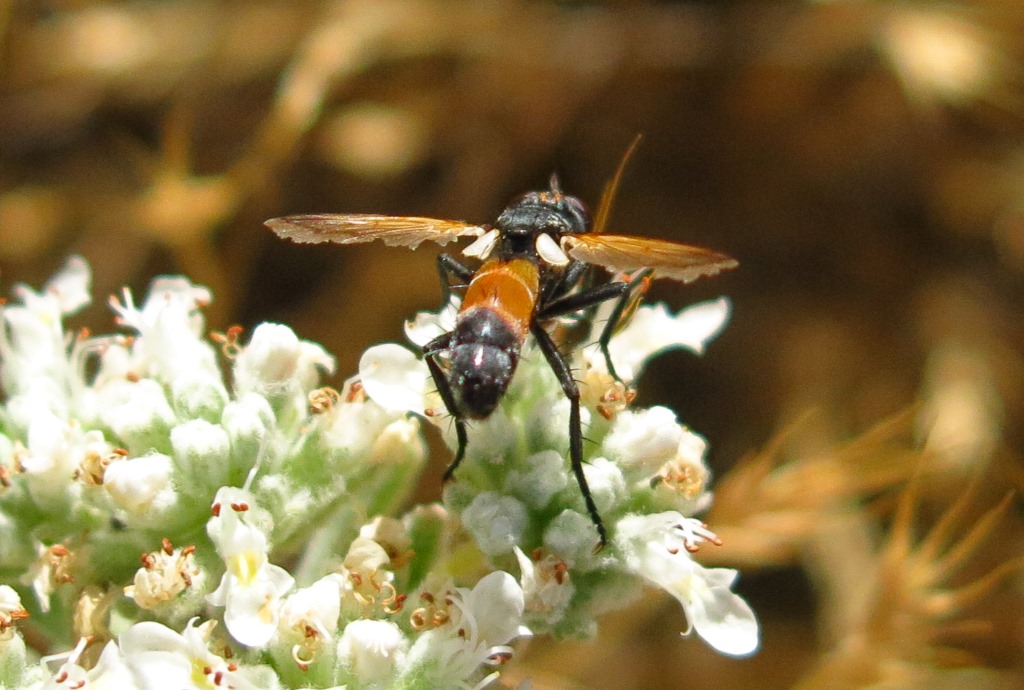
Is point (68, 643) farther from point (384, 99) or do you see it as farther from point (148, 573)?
point (384, 99)

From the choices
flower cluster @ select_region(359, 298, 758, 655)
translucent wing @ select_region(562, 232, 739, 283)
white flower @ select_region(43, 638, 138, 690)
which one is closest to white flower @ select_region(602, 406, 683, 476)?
flower cluster @ select_region(359, 298, 758, 655)

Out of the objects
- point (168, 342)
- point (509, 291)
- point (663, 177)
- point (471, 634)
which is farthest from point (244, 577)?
point (663, 177)

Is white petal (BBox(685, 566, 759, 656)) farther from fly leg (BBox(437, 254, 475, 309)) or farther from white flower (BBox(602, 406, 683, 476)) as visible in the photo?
fly leg (BBox(437, 254, 475, 309))

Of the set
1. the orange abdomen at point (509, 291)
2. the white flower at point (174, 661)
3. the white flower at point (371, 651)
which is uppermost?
the orange abdomen at point (509, 291)

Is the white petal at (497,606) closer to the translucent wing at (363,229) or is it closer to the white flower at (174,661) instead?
the white flower at (174,661)

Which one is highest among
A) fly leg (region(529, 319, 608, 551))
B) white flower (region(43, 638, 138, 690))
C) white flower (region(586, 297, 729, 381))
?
white flower (region(586, 297, 729, 381))

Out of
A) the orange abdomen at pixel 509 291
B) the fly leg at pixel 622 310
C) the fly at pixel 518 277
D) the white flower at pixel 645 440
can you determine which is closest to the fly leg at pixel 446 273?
the fly at pixel 518 277

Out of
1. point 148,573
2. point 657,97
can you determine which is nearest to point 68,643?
point 148,573

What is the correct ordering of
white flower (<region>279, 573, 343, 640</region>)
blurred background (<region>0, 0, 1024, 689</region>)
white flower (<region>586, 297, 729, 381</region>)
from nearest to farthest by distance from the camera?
white flower (<region>279, 573, 343, 640</region>)
white flower (<region>586, 297, 729, 381</region>)
blurred background (<region>0, 0, 1024, 689</region>)
